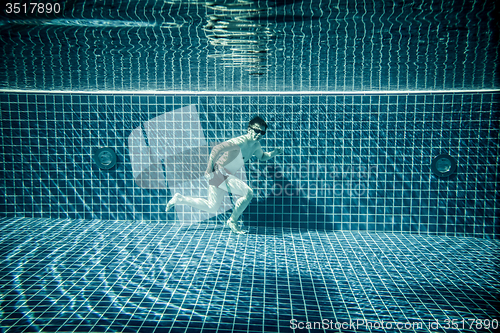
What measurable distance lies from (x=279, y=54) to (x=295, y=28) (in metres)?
0.62

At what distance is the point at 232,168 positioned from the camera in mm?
4117

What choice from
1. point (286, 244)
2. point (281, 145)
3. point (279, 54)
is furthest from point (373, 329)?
point (281, 145)

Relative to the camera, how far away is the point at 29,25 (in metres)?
2.27

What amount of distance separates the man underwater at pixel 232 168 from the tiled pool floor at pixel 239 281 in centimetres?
45

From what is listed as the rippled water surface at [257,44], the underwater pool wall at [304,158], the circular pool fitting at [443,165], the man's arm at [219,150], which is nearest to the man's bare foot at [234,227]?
the underwater pool wall at [304,158]

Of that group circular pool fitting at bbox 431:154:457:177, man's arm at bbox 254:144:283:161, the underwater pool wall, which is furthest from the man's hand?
circular pool fitting at bbox 431:154:457:177

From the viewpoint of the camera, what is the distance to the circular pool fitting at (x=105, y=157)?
456 cm

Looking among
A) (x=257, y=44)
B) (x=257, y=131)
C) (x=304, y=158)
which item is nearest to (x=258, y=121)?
→ (x=257, y=131)

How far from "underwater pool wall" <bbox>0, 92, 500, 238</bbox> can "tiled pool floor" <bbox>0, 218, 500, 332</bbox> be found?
49 cm

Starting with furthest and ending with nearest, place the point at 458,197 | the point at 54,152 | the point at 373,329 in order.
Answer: the point at 54,152 < the point at 458,197 < the point at 373,329

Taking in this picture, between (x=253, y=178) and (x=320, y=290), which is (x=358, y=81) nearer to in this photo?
(x=253, y=178)

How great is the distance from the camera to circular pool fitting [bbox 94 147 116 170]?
456 centimetres

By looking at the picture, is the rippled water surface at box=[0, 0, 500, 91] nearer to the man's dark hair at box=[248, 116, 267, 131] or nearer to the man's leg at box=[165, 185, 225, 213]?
the man's dark hair at box=[248, 116, 267, 131]

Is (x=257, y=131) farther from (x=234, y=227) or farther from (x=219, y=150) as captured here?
(x=234, y=227)
